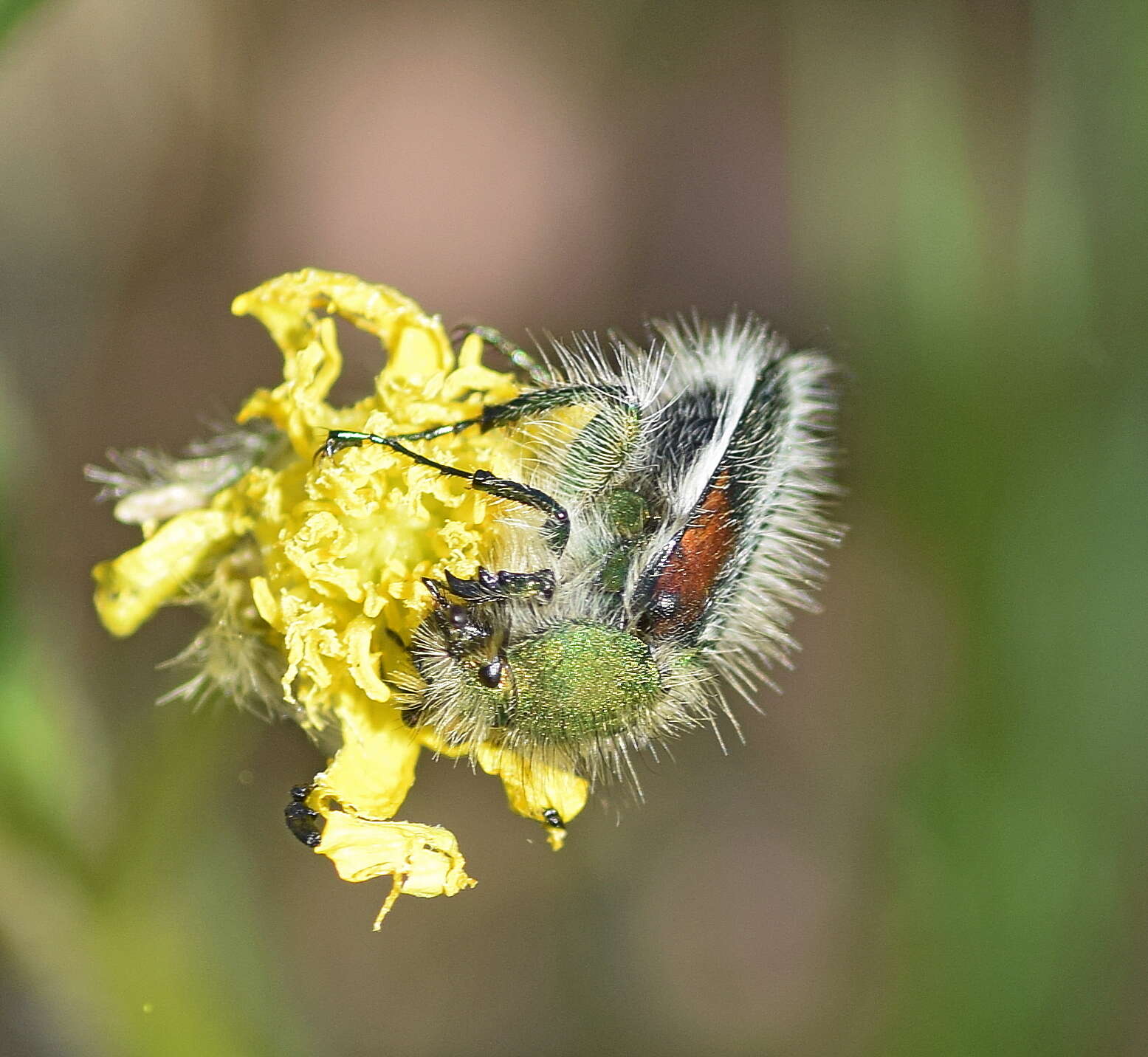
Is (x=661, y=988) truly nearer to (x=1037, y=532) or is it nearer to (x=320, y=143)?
(x=1037, y=532)

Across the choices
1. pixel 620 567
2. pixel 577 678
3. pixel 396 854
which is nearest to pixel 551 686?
pixel 577 678

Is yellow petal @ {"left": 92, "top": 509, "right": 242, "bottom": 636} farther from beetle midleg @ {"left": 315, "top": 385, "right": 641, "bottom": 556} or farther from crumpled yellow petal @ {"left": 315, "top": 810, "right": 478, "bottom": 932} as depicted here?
crumpled yellow petal @ {"left": 315, "top": 810, "right": 478, "bottom": 932}

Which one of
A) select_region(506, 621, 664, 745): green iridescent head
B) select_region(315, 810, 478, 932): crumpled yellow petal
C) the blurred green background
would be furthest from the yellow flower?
the blurred green background

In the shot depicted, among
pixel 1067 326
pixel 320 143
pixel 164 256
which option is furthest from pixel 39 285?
pixel 1067 326

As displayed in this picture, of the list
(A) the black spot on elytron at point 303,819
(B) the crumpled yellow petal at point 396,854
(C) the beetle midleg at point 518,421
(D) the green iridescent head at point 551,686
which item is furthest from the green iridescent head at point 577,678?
(A) the black spot on elytron at point 303,819

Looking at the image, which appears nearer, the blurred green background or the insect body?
the insect body

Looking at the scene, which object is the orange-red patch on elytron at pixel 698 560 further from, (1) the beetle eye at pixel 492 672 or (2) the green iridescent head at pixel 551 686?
(1) the beetle eye at pixel 492 672
